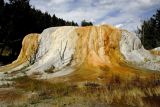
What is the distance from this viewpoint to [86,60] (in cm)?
2275

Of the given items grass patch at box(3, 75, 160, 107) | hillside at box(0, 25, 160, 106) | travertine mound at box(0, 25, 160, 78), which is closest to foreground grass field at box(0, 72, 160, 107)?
grass patch at box(3, 75, 160, 107)

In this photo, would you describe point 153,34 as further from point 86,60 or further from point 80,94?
point 80,94

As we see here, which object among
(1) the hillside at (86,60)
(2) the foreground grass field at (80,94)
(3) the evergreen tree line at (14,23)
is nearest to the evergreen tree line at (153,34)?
(3) the evergreen tree line at (14,23)

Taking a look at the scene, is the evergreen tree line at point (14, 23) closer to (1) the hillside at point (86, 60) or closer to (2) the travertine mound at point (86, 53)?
(1) the hillside at point (86, 60)

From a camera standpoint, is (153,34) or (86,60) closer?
(86,60)

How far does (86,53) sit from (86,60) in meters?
0.68

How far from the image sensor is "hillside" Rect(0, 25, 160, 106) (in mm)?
20109

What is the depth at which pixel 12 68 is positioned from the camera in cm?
2484

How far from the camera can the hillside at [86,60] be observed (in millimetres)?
20109

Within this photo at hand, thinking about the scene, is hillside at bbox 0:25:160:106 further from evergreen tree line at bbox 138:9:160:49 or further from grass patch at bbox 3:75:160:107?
evergreen tree line at bbox 138:9:160:49

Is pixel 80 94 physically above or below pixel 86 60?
below

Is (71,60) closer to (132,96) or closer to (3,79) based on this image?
(3,79)

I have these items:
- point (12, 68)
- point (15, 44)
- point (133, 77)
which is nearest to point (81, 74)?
point (133, 77)

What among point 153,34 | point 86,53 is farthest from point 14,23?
point 153,34
